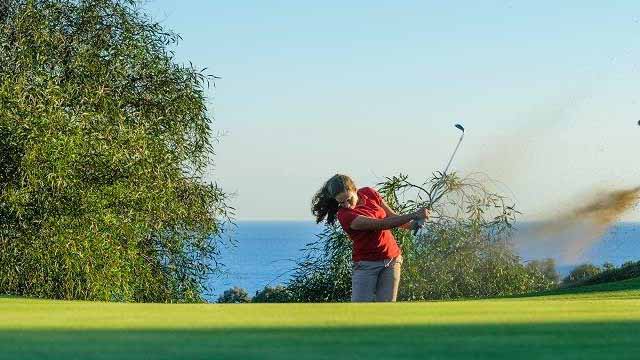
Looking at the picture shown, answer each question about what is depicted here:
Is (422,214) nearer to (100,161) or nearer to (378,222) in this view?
(378,222)

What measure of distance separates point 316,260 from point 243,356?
24.8 metres

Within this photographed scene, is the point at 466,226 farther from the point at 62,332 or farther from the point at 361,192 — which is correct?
the point at 62,332

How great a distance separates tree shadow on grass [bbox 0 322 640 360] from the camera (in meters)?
4.58

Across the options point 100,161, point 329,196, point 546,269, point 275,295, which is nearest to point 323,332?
point 329,196

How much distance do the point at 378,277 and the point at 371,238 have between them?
46 centimetres

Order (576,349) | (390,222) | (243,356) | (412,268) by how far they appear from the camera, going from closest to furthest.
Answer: (243,356) < (576,349) < (390,222) < (412,268)

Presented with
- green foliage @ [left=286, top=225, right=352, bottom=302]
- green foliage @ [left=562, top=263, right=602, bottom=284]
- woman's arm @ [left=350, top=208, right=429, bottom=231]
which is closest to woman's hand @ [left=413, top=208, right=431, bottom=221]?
woman's arm @ [left=350, top=208, right=429, bottom=231]

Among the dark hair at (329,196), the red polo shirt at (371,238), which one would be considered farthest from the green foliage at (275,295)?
the red polo shirt at (371,238)

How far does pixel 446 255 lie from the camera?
28.3m

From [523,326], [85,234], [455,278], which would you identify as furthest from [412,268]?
[523,326]

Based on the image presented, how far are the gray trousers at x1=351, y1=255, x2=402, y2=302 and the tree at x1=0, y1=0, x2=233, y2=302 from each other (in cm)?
1131

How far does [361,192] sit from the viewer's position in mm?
13305

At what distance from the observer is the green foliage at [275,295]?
98.6 ft

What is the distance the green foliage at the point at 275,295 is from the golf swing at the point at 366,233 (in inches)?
658
